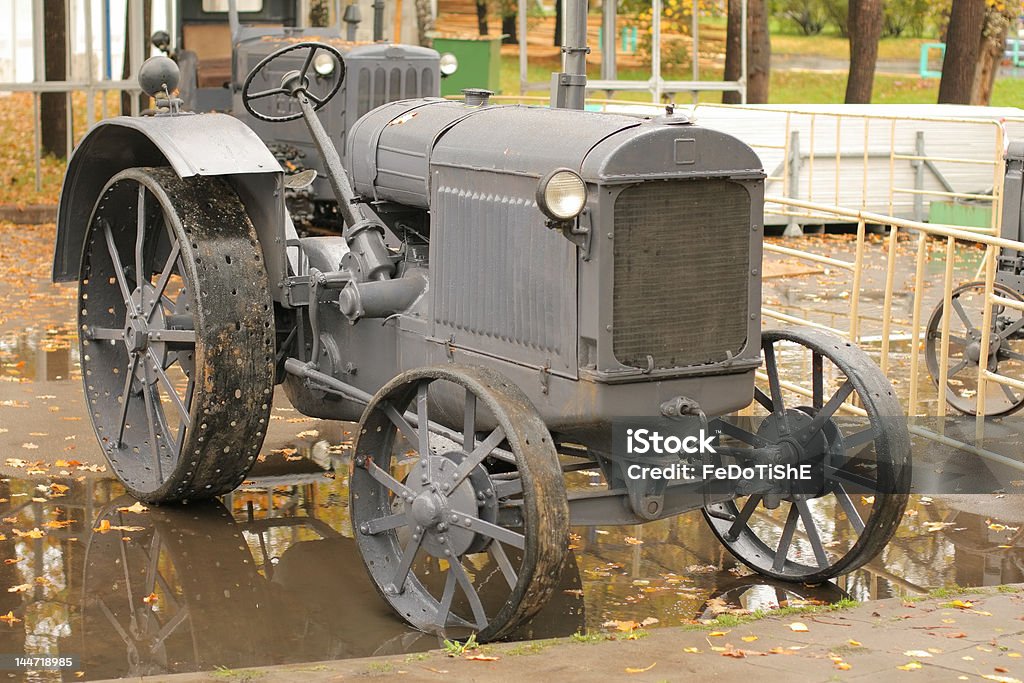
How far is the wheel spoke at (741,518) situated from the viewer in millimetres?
5484

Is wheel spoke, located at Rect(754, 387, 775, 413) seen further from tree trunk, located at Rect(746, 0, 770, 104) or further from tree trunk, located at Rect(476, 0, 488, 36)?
tree trunk, located at Rect(476, 0, 488, 36)

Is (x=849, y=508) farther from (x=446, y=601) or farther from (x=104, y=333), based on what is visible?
(x=104, y=333)

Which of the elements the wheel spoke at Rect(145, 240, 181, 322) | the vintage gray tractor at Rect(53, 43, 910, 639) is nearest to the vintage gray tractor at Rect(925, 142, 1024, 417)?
the vintage gray tractor at Rect(53, 43, 910, 639)

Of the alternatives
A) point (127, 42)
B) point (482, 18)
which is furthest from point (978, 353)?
point (482, 18)

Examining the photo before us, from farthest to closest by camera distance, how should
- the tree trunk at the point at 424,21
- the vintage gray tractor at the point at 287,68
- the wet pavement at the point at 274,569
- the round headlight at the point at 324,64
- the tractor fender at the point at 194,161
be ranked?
1. the tree trunk at the point at 424,21
2. the vintage gray tractor at the point at 287,68
3. the round headlight at the point at 324,64
4. the tractor fender at the point at 194,161
5. the wet pavement at the point at 274,569

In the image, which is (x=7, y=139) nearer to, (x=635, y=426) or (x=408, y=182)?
(x=408, y=182)

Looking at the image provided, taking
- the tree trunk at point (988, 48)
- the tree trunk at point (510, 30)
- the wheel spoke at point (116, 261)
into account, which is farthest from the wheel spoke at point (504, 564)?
the tree trunk at point (510, 30)

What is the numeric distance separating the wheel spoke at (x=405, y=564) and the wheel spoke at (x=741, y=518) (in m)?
1.34

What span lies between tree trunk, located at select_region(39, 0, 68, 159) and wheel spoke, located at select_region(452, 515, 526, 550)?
1343 cm

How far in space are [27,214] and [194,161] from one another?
417 inches

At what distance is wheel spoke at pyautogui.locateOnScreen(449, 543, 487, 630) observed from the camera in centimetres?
459

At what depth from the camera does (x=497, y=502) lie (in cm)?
459

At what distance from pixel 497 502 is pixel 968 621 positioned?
1.48 m

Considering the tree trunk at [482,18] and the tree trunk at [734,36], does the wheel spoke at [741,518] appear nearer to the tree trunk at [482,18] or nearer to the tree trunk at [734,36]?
the tree trunk at [734,36]
